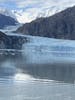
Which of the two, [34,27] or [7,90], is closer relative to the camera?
[7,90]

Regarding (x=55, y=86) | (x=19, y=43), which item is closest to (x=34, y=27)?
(x=19, y=43)

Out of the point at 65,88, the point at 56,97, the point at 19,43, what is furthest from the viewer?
the point at 19,43

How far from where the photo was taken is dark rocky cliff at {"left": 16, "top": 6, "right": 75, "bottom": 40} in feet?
442

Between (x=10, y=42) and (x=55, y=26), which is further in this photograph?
(x=55, y=26)

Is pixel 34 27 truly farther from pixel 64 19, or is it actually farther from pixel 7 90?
pixel 7 90

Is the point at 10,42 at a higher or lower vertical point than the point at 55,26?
lower

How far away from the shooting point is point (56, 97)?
17.0 metres

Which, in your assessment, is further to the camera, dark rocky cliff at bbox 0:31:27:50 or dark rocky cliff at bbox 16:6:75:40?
dark rocky cliff at bbox 16:6:75:40

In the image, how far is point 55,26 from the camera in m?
137

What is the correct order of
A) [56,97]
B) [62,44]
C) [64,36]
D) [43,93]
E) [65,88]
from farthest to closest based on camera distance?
1. [64,36]
2. [62,44]
3. [65,88]
4. [43,93]
5. [56,97]

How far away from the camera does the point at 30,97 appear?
1708 centimetres

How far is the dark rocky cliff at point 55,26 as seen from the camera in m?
135

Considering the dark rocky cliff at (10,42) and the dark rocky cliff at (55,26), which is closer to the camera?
the dark rocky cliff at (10,42)

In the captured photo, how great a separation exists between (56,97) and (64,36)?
380 ft
